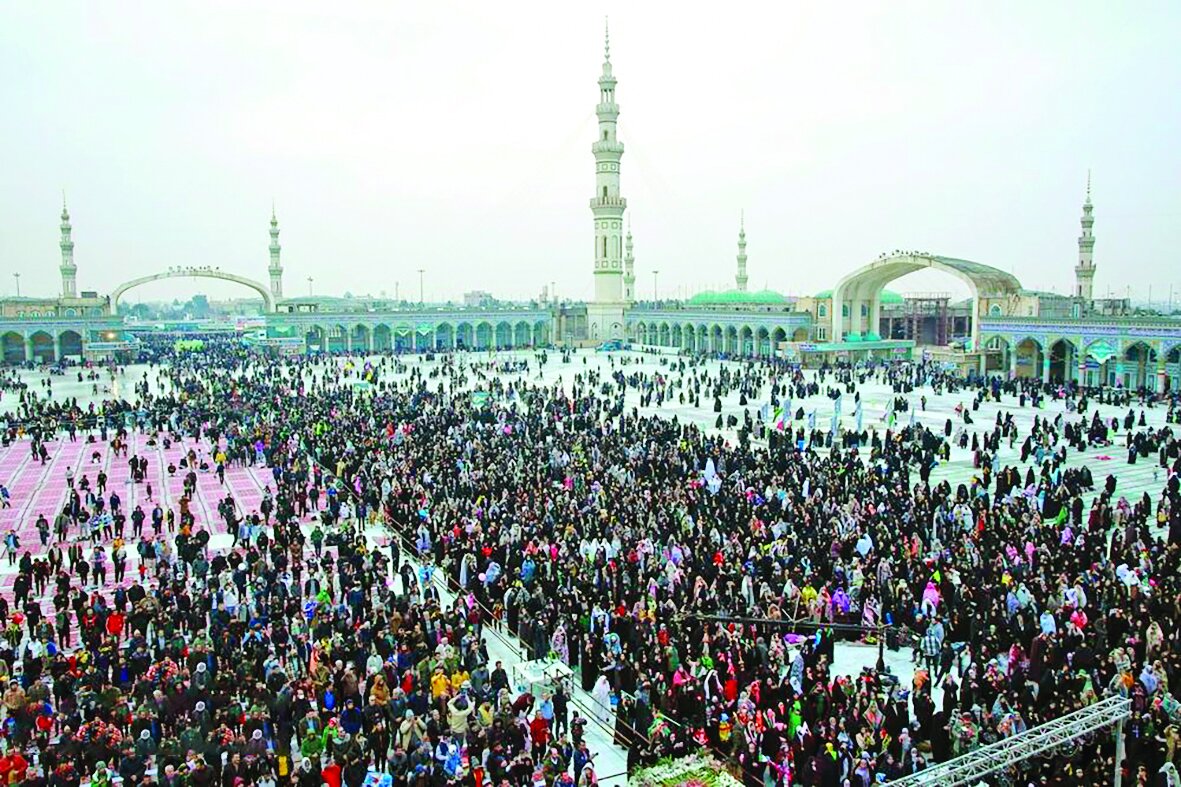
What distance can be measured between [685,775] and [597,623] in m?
3.26

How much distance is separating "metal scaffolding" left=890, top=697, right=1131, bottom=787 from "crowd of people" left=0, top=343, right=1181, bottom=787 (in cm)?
25

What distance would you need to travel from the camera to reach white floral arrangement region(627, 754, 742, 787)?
6.99 meters

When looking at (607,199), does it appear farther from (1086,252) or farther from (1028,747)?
(1028,747)

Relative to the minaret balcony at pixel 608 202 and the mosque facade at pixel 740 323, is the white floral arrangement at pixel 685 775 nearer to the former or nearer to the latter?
the mosque facade at pixel 740 323

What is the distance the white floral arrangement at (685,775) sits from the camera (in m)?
6.99

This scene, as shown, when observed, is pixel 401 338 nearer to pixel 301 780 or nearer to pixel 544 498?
pixel 544 498

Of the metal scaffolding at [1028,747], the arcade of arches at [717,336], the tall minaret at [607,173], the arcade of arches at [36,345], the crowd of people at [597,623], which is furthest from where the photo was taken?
the tall minaret at [607,173]

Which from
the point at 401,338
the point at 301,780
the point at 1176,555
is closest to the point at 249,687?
the point at 301,780

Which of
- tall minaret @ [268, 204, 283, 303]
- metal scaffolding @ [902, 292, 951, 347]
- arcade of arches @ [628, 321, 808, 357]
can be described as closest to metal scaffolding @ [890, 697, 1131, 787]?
arcade of arches @ [628, 321, 808, 357]

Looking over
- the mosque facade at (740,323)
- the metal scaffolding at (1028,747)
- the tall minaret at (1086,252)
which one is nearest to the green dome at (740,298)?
the mosque facade at (740,323)

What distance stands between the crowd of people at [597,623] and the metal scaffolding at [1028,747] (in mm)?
250

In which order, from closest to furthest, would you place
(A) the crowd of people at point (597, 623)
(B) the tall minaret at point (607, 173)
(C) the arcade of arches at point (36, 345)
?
(A) the crowd of people at point (597, 623), (C) the arcade of arches at point (36, 345), (B) the tall minaret at point (607, 173)

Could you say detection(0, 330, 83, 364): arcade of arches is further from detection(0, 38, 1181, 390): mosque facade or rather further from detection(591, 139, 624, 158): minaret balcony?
detection(591, 139, 624, 158): minaret balcony

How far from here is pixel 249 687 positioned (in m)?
8.64
